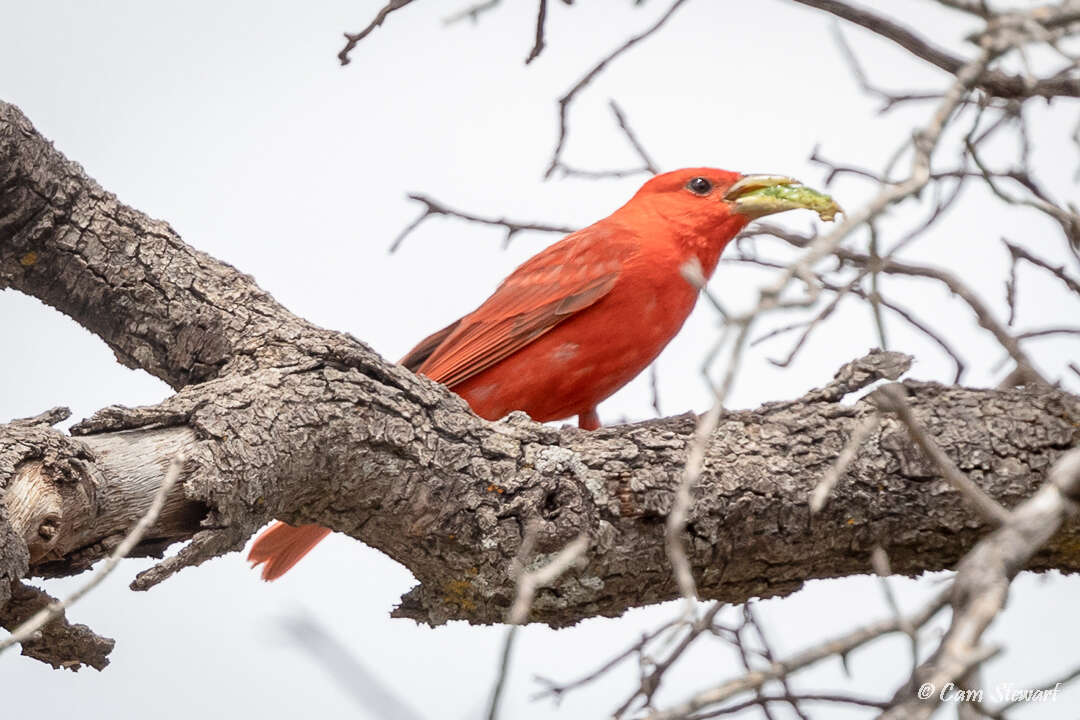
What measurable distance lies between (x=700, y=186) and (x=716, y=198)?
96 mm

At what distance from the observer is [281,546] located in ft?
13.5

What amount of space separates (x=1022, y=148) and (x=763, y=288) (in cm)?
207

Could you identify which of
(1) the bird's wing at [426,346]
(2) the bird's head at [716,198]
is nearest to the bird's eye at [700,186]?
(2) the bird's head at [716,198]

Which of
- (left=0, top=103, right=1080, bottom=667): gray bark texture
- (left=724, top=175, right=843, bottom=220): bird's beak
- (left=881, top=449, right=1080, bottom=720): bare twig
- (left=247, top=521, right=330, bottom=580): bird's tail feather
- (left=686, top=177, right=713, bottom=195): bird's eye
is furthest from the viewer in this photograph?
(left=686, top=177, right=713, bottom=195): bird's eye

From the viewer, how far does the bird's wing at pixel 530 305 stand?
15.5ft

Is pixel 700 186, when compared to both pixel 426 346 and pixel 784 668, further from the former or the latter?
pixel 784 668

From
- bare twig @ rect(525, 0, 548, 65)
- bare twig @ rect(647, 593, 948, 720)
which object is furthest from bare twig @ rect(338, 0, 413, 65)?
bare twig @ rect(647, 593, 948, 720)

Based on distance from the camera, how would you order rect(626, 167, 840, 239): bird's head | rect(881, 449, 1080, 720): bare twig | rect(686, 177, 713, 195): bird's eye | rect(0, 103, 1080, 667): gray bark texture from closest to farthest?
rect(881, 449, 1080, 720): bare twig → rect(0, 103, 1080, 667): gray bark texture → rect(626, 167, 840, 239): bird's head → rect(686, 177, 713, 195): bird's eye

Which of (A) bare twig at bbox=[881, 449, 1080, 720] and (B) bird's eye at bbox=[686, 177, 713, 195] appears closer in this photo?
(A) bare twig at bbox=[881, 449, 1080, 720]

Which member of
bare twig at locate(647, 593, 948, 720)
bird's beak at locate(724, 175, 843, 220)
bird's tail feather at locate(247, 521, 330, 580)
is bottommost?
bare twig at locate(647, 593, 948, 720)

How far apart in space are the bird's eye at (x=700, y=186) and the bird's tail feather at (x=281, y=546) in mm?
2006

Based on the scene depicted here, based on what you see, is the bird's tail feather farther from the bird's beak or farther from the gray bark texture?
the bird's beak

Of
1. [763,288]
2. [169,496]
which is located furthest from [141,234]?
[763,288]

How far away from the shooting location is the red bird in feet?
15.3
